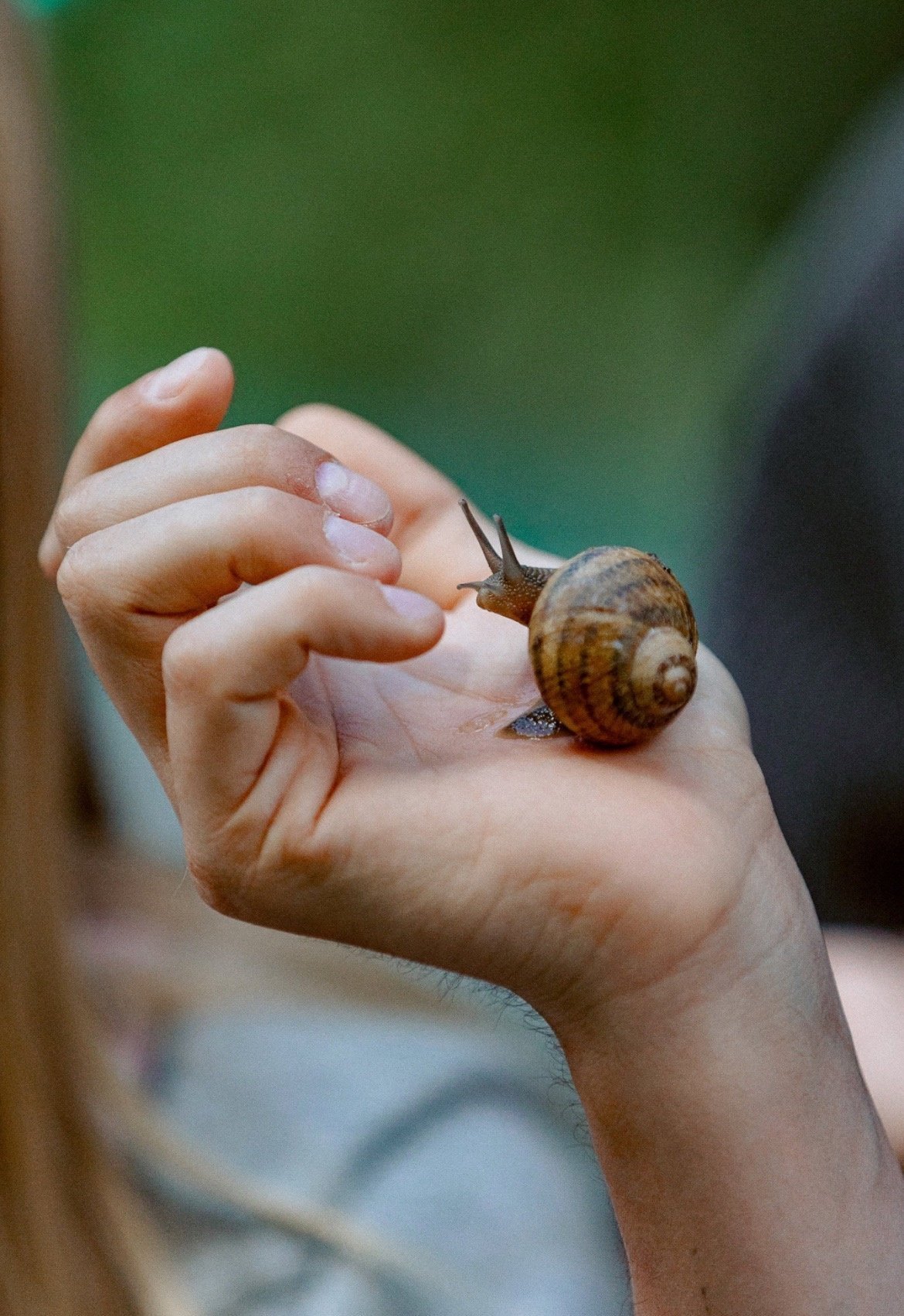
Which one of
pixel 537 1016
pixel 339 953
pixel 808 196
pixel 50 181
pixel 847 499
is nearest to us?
pixel 537 1016

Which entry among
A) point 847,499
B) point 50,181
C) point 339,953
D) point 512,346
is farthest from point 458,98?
point 339,953

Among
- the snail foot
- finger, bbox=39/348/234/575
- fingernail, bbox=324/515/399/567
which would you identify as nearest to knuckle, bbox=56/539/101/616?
finger, bbox=39/348/234/575

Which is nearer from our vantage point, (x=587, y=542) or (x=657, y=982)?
(x=657, y=982)

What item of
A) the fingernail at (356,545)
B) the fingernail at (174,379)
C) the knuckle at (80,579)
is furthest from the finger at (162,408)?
the fingernail at (356,545)

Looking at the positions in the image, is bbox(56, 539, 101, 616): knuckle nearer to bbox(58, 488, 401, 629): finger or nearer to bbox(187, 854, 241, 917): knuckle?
bbox(58, 488, 401, 629): finger

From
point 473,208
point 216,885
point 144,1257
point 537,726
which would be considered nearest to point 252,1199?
point 144,1257

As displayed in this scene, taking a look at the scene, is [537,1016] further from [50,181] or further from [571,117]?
[571,117]
